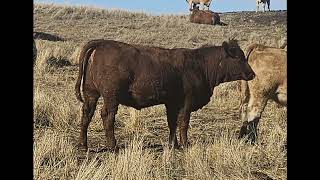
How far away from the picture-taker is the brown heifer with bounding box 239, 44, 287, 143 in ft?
22.3

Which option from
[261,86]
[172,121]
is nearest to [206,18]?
[261,86]

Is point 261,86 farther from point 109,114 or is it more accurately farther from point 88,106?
point 88,106

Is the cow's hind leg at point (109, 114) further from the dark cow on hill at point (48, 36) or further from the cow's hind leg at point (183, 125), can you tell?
the dark cow on hill at point (48, 36)

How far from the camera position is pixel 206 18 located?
107 ft

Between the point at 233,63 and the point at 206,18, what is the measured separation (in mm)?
25911

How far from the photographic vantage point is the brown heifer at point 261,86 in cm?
681

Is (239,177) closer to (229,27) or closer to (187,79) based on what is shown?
(187,79)

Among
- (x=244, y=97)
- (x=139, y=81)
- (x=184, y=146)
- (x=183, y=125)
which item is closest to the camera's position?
(x=184, y=146)

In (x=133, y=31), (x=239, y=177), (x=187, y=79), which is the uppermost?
(x=133, y=31)

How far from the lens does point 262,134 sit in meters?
7.01

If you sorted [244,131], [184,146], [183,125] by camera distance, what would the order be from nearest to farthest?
[184,146]
[183,125]
[244,131]
